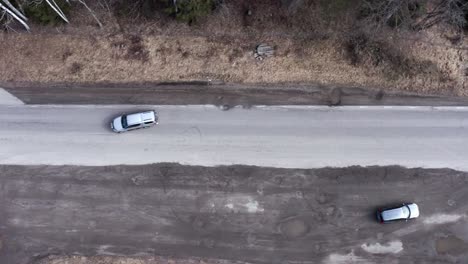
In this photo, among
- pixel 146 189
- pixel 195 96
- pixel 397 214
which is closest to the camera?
pixel 397 214

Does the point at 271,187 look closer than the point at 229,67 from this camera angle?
Yes

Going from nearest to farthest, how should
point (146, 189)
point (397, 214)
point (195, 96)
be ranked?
point (397, 214)
point (146, 189)
point (195, 96)

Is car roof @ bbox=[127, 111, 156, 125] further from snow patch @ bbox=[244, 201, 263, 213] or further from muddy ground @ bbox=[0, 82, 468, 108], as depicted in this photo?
snow patch @ bbox=[244, 201, 263, 213]

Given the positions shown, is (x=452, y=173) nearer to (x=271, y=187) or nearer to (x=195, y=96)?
(x=271, y=187)

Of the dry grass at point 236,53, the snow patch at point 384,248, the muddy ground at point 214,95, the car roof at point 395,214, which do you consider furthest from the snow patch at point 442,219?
the dry grass at point 236,53

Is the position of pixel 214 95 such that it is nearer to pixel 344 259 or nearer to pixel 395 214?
pixel 344 259

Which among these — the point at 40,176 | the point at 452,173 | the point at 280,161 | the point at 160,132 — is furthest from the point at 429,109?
the point at 40,176

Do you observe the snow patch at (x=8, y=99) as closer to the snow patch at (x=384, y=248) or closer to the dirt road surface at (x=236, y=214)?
the dirt road surface at (x=236, y=214)
